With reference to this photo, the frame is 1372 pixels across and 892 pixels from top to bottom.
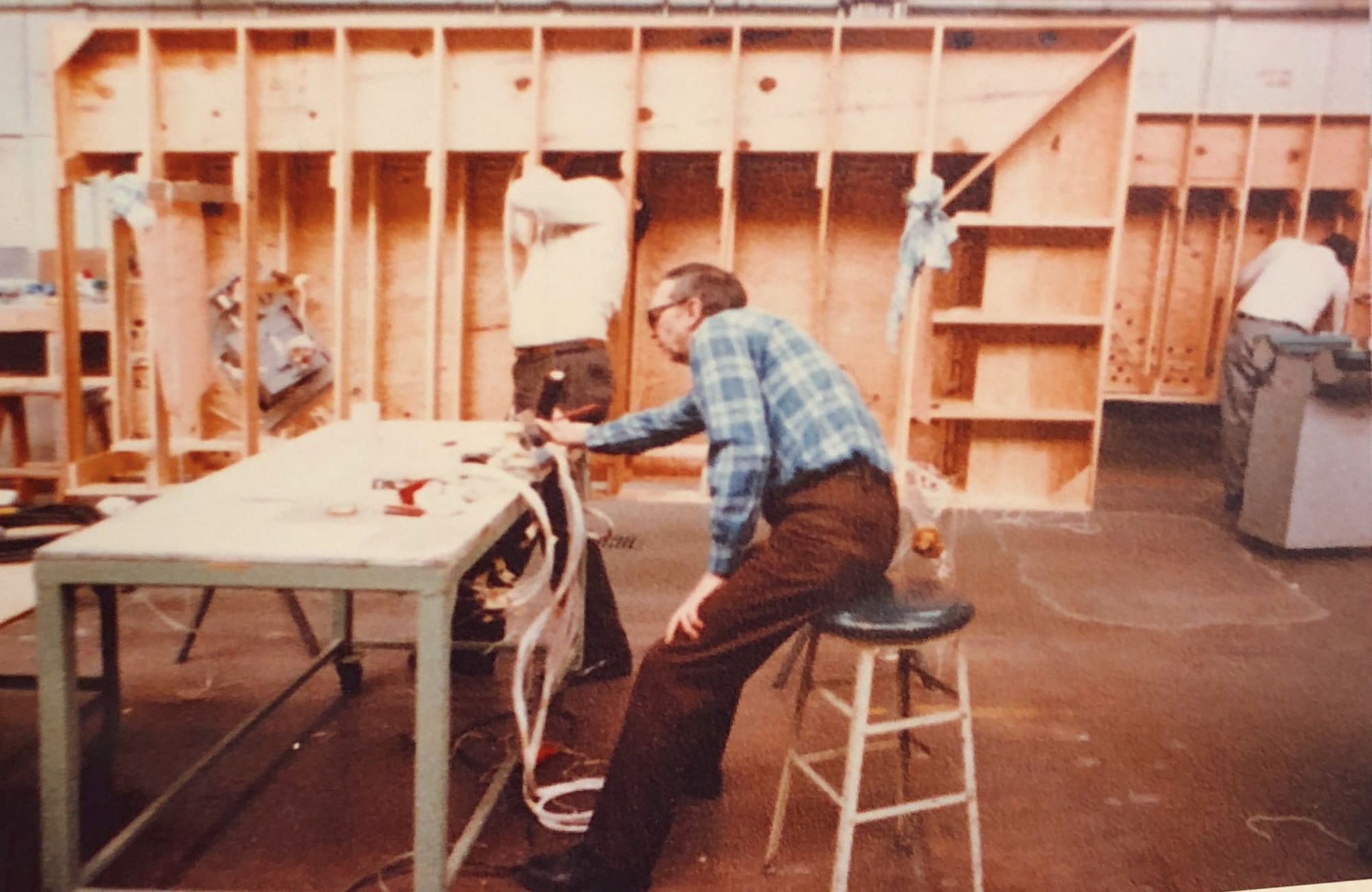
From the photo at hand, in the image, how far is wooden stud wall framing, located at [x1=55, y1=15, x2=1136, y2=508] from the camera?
14.0ft

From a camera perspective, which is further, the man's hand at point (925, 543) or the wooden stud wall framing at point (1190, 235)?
the wooden stud wall framing at point (1190, 235)

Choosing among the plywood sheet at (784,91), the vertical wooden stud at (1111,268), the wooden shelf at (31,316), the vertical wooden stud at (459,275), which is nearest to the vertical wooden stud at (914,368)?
the plywood sheet at (784,91)

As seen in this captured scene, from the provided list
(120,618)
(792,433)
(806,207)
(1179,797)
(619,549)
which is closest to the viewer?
(792,433)

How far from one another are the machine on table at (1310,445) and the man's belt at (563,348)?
2.05 m

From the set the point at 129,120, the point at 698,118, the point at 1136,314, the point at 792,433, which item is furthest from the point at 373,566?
the point at 1136,314

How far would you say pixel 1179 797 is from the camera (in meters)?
→ 2.14

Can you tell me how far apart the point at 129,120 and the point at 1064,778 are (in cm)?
452

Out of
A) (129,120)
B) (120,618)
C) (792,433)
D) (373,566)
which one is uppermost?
(129,120)

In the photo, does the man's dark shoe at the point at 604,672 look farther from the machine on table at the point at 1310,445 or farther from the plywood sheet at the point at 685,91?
the plywood sheet at the point at 685,91

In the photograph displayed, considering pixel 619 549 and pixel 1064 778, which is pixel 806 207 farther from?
pixel 1064 778

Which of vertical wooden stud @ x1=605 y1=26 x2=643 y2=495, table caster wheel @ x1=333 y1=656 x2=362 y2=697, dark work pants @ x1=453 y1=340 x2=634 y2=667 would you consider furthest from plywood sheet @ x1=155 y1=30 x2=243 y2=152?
table caster wheel @ x1=333 y1=656 x2=362 y2=697

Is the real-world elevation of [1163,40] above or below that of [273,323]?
above

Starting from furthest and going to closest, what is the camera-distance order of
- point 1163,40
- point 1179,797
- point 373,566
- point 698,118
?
point 1163,40 → point 698,118 → point 1179,797 → point 373,566

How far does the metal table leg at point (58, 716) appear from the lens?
142 cm
